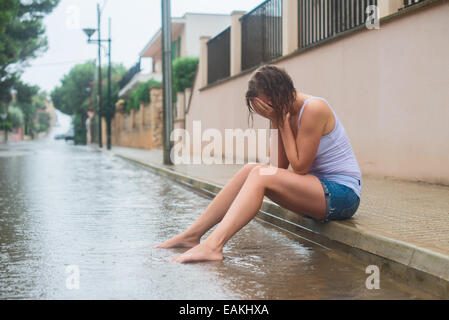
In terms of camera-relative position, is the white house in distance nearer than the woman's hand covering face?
No

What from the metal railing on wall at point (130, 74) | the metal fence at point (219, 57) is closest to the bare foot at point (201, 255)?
the metal fence at point (219, 57)

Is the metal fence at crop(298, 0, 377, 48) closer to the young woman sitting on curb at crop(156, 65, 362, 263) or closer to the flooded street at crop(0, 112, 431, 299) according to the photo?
the flooded street at crop(0, 112, 431, 299)

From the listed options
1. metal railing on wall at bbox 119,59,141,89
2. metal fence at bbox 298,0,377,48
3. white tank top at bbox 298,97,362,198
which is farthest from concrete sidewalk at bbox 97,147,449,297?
metal railing on wall at bbox 119,59,141,89

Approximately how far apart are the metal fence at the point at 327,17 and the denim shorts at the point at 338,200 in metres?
5.99

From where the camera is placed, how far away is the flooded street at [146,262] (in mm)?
3395

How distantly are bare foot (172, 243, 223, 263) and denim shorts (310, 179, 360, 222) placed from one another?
3.06ft

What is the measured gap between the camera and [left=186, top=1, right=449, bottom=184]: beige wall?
797 centimetres

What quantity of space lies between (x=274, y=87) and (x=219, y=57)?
49.2 feet

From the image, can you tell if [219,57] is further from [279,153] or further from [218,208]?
[218,208]

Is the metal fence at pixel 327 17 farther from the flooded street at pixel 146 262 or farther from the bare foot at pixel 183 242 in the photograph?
the bare foot at pixel 183 242

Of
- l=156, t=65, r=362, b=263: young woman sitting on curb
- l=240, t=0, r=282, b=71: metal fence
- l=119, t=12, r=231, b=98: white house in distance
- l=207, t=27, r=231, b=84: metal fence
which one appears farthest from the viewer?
l=119, t=12, r=231, b=98: white house in distance

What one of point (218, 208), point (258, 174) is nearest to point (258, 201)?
point (258, 174)

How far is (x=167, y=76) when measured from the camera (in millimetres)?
15273
